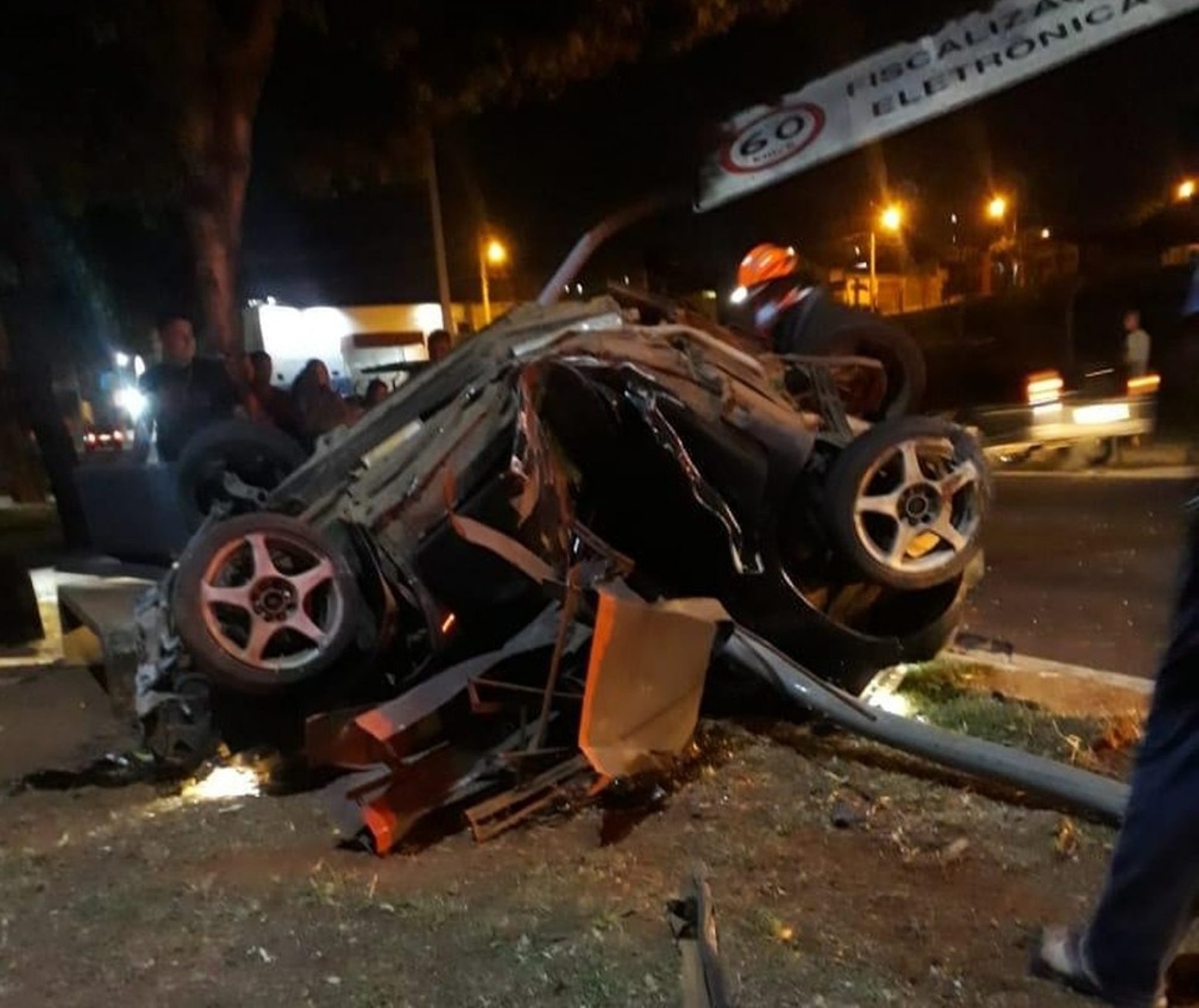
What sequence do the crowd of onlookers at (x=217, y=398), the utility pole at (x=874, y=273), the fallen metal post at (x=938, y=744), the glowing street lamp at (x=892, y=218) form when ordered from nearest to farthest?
1. the fallen metal post at (x=938, y=744)
2. the crowd of onlookers at (x=217, y=398)
3. the glowing street lamp at (x=892, y=218)
4. the utility pole at (x=874, y=273)

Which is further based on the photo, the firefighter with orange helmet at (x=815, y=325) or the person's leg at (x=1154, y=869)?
the firefighter with orange helmet at (x=815, y=325)

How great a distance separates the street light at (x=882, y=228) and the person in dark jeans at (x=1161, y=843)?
682 inches

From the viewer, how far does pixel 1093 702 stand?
473cm

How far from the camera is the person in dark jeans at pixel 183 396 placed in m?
7.85

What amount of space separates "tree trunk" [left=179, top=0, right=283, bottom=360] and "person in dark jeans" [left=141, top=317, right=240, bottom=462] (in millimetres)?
2215

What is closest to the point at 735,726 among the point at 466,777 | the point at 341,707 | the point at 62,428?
the point at 466,777

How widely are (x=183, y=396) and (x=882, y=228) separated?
20247 millimetres

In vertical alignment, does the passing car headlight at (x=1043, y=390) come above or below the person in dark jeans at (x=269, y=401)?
below

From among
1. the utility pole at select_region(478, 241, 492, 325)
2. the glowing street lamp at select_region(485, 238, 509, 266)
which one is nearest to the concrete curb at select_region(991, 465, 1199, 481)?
the utility pole at select_region(478, 241, 492, 325)

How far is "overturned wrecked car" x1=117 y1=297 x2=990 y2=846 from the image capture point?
4387 millimetres

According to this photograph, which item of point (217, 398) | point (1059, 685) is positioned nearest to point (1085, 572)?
point (1059, 685)

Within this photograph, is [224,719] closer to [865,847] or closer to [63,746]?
[63,746]

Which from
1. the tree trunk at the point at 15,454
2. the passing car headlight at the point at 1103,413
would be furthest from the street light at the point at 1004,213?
the tree trunk at the point at 15,454

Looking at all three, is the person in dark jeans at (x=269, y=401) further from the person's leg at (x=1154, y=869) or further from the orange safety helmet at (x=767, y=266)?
the person's leg at (x=1154, y=869)
